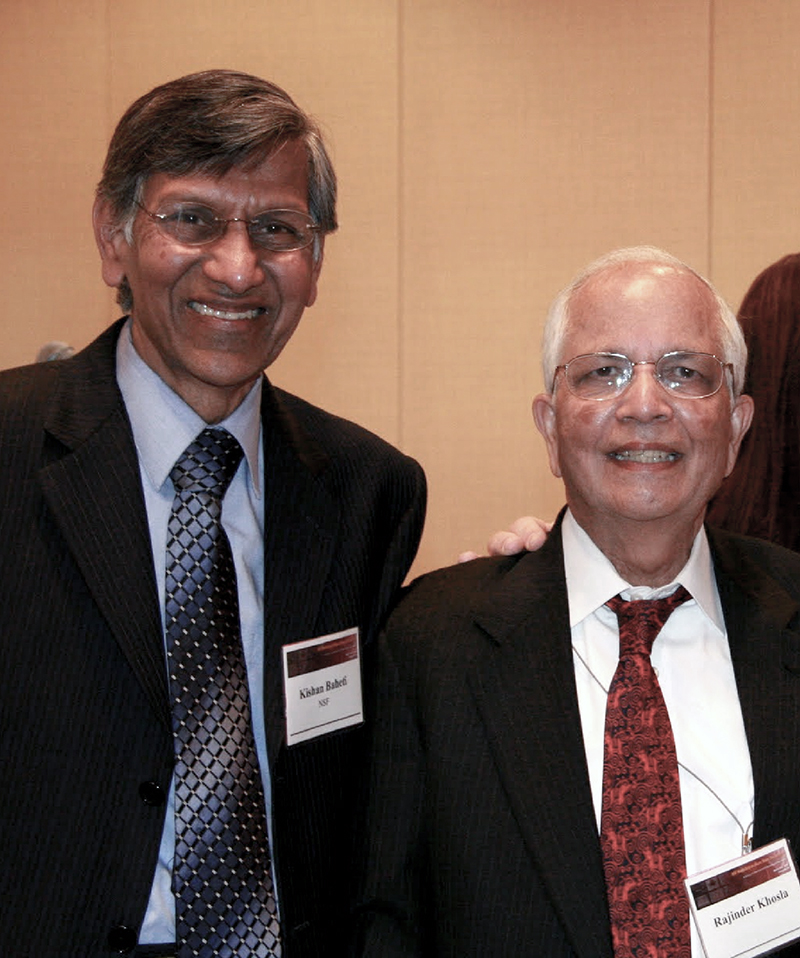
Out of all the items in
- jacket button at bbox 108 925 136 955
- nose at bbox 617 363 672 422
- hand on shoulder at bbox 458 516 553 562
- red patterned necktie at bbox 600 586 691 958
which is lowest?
jacket button at bbox 108 925 136 955

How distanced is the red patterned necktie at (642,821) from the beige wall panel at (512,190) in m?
3.01

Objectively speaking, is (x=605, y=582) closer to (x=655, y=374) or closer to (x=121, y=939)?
(x=655, y=374)

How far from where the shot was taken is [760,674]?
1.89 m

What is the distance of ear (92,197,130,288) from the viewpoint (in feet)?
6.70

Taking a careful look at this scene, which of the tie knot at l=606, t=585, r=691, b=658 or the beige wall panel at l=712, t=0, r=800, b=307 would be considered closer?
the tie knot at l=606, t=585, r=691, b=658

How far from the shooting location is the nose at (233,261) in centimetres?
195

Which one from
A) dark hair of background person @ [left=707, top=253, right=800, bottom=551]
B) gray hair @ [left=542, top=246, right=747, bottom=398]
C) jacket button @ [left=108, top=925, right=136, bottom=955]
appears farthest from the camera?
dark hair of background person @ [left=707, top=253, right=800, bottom=551]

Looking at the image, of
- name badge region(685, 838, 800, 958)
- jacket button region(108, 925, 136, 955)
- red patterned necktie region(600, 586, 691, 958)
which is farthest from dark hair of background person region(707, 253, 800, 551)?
jacket button region(108, 925, 136, 955)

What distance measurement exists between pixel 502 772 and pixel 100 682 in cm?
61

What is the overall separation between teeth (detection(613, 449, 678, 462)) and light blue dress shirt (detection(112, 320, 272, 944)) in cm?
63

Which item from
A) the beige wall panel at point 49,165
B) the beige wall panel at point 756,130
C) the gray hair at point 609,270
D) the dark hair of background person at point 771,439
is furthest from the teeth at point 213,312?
the beige wall panel at point 49,165

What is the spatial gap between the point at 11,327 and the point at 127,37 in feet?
4.29

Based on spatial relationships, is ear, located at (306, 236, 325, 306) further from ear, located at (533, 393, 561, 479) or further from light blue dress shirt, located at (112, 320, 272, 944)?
ear, located at (533, 393, 561, 479)

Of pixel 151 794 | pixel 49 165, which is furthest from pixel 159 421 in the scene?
pixel 49 165
